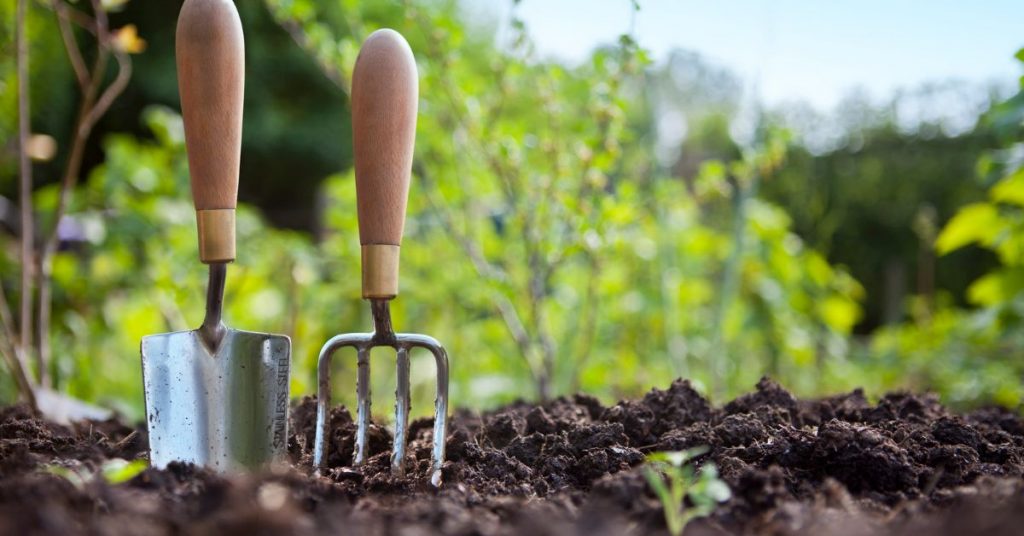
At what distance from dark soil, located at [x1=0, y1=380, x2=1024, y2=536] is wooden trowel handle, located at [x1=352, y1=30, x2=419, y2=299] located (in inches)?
12.2

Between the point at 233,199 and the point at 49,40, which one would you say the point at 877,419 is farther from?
the point at 49,40

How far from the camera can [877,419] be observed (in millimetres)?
1385

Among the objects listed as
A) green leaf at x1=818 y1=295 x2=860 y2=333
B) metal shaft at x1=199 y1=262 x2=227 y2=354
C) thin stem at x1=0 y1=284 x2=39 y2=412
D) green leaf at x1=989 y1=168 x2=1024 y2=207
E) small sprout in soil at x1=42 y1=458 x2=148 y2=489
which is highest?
green leaf at x1=989 y1=168 x2=1024 y2=207

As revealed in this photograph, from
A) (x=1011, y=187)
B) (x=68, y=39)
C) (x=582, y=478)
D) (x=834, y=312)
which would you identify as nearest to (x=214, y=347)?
(x=582, y=478)

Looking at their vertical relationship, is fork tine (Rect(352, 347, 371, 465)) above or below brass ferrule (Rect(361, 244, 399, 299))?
below

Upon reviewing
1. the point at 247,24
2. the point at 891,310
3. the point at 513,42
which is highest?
the point at 247,24

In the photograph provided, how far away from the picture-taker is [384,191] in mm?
1255

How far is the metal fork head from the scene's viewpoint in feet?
4.14

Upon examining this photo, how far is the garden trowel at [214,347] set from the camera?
126cm

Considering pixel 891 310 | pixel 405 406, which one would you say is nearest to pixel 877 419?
pixel 405 406

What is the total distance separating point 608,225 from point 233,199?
1.13 metres

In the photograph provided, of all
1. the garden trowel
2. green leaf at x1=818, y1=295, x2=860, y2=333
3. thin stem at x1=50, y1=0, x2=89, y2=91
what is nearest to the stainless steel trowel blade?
the garden trowel

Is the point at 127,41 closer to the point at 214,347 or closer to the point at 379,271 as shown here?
the point at 214,347

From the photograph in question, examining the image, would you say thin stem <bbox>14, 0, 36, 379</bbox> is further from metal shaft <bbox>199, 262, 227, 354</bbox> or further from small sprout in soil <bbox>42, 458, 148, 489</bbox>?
small sprout in soil <bbox>42, 458, 148, 489</bbox>
